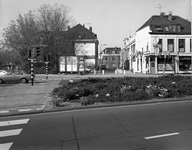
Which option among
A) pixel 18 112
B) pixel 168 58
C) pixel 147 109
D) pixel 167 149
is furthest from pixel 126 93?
pixel 168 58

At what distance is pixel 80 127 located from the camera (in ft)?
23.2

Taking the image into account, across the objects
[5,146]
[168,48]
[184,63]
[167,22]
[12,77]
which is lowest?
[5,146]

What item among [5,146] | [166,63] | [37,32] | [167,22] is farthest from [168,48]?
[5,146]

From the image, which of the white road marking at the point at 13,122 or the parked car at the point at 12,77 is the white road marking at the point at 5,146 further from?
the parked car at the point at 12,77

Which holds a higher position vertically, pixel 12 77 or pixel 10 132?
pixel 12 77

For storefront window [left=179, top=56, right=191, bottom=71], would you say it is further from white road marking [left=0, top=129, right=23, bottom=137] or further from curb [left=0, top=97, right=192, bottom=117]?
white road marking [left=0, top=129, right=23, bottom=137]

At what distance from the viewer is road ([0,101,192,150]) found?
18.0 feet

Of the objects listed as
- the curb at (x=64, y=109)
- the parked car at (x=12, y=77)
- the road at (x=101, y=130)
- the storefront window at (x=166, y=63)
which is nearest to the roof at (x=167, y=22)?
the storefront window at (x=166, y=63)

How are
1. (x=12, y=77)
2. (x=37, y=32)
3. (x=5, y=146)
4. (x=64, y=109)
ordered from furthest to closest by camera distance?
(x=37, y=32), (x=12, y=77), (x=64, y=109), (x=5, y=146)

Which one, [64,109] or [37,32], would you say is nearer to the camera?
[64,109]

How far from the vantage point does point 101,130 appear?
6695mm

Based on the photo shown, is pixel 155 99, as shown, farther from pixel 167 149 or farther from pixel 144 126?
pixel 167 149

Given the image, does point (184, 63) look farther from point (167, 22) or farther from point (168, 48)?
point (167, 22)

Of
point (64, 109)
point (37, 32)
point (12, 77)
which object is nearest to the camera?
point (64, 109)
